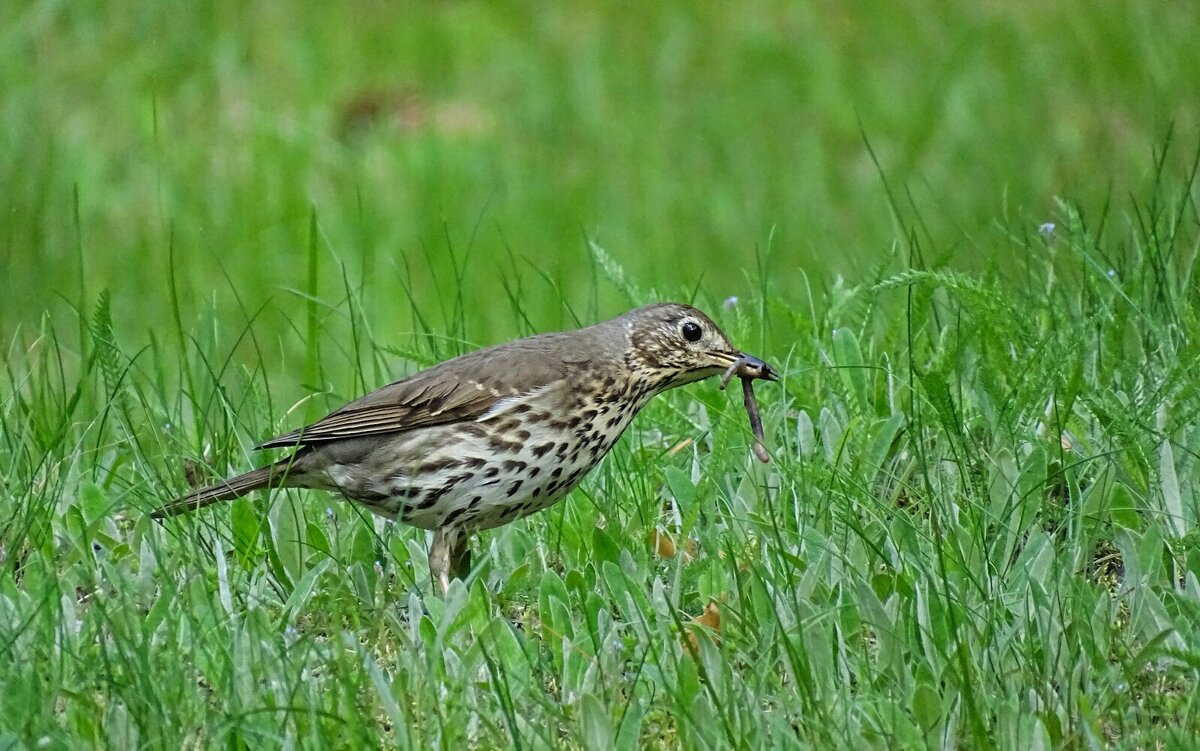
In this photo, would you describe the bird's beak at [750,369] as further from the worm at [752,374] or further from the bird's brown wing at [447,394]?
the bird's brown wing at [447,394]

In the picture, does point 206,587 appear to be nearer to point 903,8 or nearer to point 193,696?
point 193,696

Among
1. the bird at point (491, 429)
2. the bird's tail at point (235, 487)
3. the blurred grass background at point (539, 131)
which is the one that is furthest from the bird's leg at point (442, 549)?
the blurred grass background at point (539, 131)

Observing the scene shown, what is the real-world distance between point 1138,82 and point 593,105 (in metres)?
3.48

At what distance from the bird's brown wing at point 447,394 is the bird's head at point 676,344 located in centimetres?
27

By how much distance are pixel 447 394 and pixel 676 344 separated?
0.68 meters

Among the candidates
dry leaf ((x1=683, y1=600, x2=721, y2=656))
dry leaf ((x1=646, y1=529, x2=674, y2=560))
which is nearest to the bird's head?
dry leaf ((x1=646, y1=529, x2=674, y2=560))

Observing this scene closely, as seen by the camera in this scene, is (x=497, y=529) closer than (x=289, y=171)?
Yes

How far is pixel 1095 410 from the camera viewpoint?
482 cm

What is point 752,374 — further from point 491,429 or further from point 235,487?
point 235,487

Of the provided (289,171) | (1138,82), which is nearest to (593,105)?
(289,171)

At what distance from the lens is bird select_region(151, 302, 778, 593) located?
4.98m

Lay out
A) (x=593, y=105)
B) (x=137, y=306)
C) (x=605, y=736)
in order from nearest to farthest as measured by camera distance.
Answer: (x=605, y=736)
(x=137, y=306)
(x=593, y=105)

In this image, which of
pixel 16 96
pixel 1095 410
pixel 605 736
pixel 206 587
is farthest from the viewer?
pixel 16 96

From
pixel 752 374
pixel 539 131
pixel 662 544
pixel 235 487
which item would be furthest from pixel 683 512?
pixel 539 131
